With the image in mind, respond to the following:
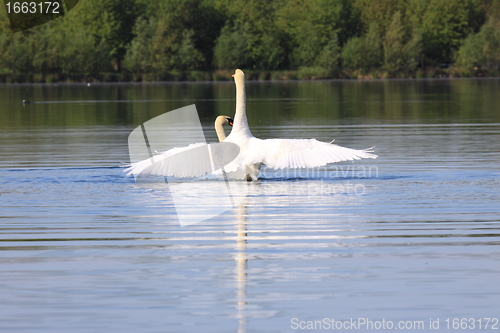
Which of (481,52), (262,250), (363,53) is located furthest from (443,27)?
(262,250)

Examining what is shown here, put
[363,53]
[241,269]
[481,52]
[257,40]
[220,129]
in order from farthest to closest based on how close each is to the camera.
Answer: [257,40], [363,53], [481,52], [220,129], [241,269]

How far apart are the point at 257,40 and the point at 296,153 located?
114588 mm

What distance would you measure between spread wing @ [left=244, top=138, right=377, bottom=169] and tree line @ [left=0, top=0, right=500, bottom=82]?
9921cm

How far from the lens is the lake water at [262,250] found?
23.2 feet

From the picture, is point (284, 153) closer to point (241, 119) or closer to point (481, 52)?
point (241, 119)

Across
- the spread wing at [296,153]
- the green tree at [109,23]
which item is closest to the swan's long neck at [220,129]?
the spread wing at [296,153]

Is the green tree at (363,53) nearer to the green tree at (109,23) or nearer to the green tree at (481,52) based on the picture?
the green tree at (481,52)

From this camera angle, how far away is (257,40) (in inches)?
4993

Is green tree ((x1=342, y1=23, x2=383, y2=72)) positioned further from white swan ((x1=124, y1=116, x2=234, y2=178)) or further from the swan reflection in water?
the swan reflection in water

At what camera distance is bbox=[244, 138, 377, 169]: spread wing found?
13.4 m

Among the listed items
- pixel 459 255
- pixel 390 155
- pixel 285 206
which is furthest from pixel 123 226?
pixel 390 155

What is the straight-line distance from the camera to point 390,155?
18219mm

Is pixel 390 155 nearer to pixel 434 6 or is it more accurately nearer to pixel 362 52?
pixel 362 52

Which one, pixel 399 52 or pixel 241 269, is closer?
pixel 241 269
